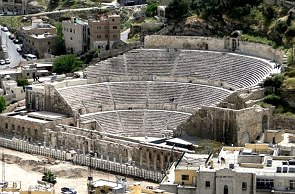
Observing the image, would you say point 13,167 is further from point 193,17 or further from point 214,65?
point 193,17

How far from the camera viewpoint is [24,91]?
101 meters

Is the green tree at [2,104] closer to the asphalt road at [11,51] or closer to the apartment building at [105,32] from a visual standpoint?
the apartment building at [105,32]

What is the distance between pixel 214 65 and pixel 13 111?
19.4 m

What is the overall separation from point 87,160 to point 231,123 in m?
12.2

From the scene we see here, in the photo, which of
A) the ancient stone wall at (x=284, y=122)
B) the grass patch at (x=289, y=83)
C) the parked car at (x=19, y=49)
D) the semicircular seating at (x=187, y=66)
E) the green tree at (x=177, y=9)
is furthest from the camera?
the parked car at (x=19, y=49)

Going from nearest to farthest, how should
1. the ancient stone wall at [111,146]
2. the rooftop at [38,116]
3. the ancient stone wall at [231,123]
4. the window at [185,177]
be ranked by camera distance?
the window at [185,177], the ancient stone wall at [111,146], the ancient stone wall at [231,123], the rooftop at [38,116]

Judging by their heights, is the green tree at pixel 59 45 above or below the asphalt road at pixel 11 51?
above

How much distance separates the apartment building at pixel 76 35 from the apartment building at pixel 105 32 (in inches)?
72.6

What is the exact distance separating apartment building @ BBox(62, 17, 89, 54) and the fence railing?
21.4 meters

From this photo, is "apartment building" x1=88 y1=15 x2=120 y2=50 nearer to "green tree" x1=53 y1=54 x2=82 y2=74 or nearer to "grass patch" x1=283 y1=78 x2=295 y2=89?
"green tree" x1=53 y1=54 x2=82 y2=74

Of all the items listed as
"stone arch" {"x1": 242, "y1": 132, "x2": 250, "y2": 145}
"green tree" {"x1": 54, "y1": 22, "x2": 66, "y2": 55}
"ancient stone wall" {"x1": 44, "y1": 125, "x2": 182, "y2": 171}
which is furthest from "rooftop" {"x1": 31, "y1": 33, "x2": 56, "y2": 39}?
"stone arch" {"x1": 242, "y1": 132, "x2": 250, "y2": 145}

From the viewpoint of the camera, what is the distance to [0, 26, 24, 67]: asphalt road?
115481 millimetres

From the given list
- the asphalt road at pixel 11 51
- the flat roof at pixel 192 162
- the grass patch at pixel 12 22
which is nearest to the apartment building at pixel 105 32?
the asphalt road at pixel 11 51

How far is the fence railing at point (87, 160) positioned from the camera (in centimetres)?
7994
